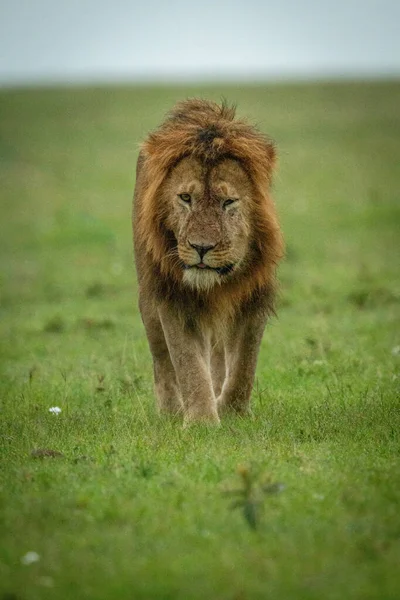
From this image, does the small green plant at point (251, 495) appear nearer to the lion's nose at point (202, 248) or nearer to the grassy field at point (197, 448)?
the grassy field at point (197, 448)

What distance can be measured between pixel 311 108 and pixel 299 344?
106ft

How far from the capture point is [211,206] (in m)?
7.52

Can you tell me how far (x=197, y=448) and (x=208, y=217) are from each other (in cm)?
150

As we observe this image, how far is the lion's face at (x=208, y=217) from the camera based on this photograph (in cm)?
743

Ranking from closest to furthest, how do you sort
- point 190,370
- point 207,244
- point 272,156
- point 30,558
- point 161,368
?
1. point 30,558
2. point 207,244
3. point 190,370
4. point 272,156
5. point 161,368

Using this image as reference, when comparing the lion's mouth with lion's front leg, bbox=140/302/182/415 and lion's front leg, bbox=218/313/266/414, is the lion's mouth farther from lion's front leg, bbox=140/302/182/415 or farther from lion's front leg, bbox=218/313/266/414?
lion's front leg, bbox=140/302/182/415

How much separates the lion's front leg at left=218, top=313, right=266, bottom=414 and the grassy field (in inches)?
11.6

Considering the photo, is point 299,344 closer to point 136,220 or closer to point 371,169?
point 136,220

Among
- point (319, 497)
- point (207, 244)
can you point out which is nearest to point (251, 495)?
point (319, 497)

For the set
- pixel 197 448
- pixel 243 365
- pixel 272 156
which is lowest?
pixel 197 448

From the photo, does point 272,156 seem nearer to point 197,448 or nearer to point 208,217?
point 208,217

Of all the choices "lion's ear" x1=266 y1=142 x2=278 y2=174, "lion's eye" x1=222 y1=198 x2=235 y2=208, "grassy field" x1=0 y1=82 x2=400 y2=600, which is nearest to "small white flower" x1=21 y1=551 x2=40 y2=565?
"grassy field" x1=0 y1=82 x2=400 y2=600

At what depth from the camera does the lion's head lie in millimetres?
7492

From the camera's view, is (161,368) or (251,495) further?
(161,368)
